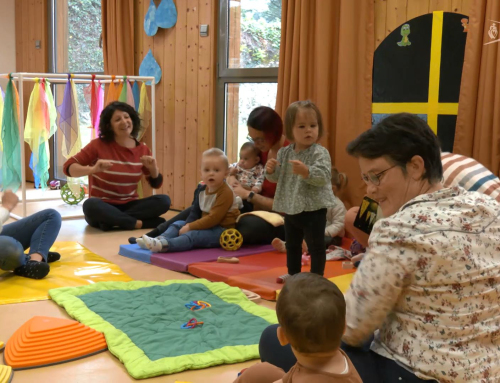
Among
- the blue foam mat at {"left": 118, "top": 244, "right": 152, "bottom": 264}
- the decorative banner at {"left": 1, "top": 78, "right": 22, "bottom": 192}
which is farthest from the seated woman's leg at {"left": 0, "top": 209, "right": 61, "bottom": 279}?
the decorative banner at {"left": 1, "top": 78, "right": 22, "bottom": 192}

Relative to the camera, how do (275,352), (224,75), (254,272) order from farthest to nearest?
(224,75) → (254,272) → (275,352)

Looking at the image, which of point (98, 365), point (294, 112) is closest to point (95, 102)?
point (294, 112)

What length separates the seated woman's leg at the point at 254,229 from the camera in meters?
3.79

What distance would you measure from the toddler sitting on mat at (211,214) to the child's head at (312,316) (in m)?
2.52

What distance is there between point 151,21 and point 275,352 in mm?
4527

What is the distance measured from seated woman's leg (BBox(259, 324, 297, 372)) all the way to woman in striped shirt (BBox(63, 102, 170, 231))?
3.01 metres

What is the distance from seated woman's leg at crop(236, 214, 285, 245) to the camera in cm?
379

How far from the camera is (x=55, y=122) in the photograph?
15.9ft

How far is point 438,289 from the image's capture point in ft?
4.07

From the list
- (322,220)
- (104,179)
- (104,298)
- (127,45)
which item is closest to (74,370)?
(104,298)

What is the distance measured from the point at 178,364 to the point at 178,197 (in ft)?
11.5

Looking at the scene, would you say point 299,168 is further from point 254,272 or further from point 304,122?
point 254,272

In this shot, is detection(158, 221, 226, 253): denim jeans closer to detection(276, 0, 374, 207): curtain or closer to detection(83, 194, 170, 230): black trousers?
detection(83, 194, 170, 230): black trousers

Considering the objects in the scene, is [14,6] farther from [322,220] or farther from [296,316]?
[296,316]
